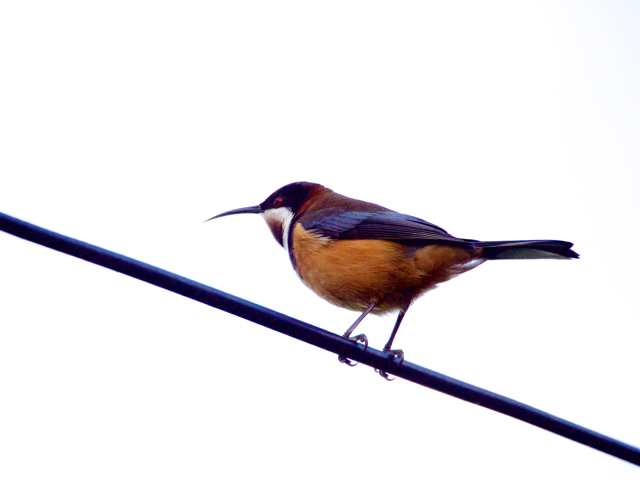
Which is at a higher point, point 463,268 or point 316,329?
point 463,268

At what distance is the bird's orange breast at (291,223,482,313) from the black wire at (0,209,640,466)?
1372 mm

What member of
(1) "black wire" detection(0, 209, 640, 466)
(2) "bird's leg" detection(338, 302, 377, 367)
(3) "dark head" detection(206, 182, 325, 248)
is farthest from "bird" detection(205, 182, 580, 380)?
(1) "black wire" detection(0, 209, 640, 466)

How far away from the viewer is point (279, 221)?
640cm

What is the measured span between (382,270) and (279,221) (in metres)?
1.90

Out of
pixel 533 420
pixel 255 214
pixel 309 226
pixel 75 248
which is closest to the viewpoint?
pixel 75 248

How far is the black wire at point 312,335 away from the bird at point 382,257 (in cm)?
121

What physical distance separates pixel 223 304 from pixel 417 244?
2417 millimetres

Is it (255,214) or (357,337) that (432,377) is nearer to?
(357,337)

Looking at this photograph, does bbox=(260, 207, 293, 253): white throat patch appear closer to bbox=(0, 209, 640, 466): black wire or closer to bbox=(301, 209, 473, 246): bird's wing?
bbox=(301, 209, 473, 246): bird's wing

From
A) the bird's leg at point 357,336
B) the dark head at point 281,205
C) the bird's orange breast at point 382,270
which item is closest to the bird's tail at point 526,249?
the bird's orange breast at point 382,270

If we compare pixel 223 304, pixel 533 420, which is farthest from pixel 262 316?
pixel 533 420

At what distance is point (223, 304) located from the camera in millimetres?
2766

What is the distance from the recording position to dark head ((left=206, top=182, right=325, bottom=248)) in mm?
6434

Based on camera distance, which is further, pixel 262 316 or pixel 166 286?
pixel 262 316
